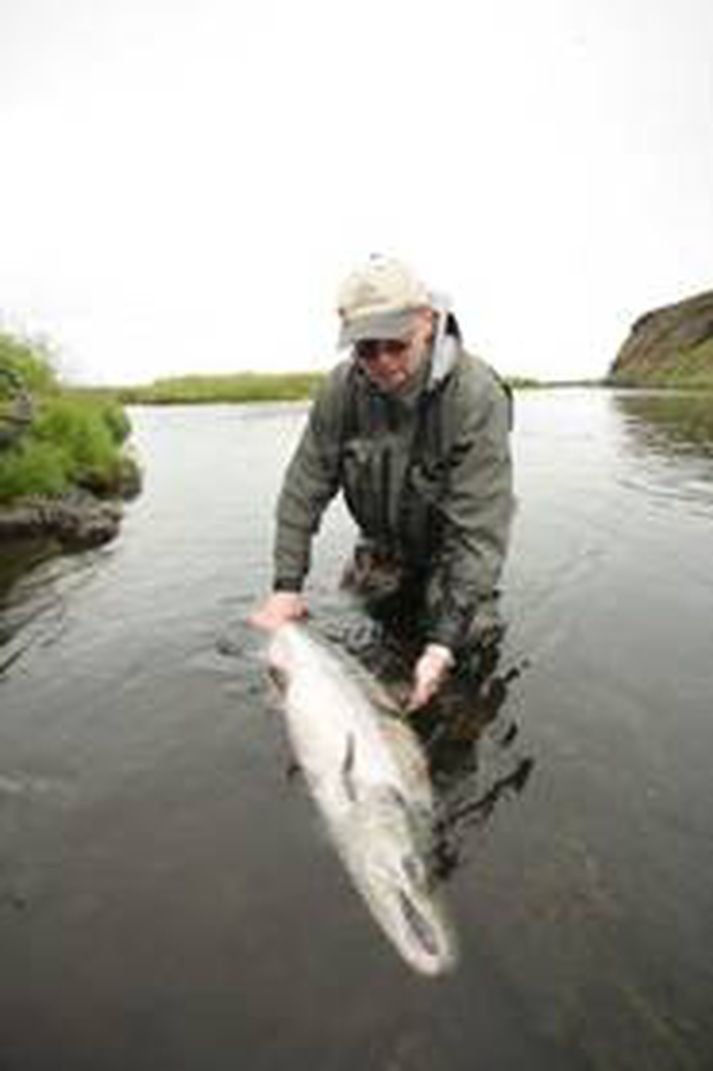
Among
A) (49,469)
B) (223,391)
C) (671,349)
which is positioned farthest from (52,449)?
(671,349)

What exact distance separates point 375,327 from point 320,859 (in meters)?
3.01

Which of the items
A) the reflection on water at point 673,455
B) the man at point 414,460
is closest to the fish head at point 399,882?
the man at point 414,460

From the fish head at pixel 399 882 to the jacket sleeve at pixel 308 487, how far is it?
2.38m

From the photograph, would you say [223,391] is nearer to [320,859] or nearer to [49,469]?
[49,469]

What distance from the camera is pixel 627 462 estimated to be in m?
22.1

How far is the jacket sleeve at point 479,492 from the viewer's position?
230 inches

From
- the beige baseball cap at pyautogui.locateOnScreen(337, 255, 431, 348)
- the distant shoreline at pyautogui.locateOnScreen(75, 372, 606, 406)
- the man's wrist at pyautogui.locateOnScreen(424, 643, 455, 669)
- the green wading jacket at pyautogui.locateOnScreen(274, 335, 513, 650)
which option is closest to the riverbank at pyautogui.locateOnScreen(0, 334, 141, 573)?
the green wading jacket at pyautogui.locateOnScreen(274, 335, 513, 650)

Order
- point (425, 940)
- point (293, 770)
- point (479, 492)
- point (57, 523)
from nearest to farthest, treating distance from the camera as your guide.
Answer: point (425, 940) → point (293, 770) → point (479, 492) → point (57, 523)

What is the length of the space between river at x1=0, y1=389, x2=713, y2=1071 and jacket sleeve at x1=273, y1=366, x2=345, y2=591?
1022mm

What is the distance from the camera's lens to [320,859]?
4520mm

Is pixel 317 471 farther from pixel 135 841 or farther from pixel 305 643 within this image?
pixel 135 841

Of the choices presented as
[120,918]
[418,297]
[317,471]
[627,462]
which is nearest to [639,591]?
[317,471]

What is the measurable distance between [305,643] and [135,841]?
4.73 feet

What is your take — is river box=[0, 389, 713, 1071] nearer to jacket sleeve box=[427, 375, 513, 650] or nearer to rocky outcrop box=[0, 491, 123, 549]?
jacket sleeve box=[427, 375, 513, 650]
